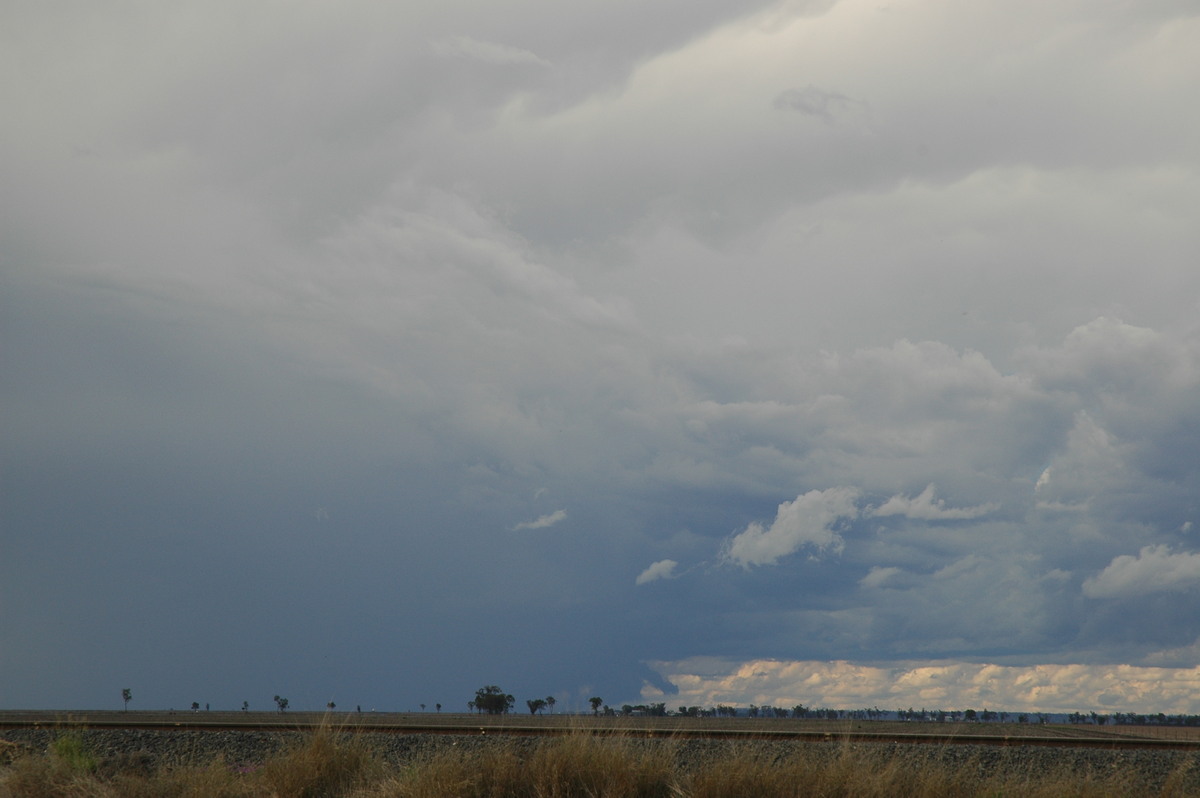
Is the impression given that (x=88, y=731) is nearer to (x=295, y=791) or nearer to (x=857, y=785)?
(x=295, y=791)

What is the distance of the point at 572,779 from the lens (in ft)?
55.7

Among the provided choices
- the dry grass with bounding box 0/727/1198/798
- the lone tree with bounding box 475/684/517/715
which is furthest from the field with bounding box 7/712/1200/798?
the lone tree with bounding box 475/684/517/715

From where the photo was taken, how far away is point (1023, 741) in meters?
24.8

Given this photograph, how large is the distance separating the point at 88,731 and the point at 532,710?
233 feet

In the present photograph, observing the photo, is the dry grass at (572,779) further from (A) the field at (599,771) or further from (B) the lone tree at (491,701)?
(B) the lone tree at (491,701)

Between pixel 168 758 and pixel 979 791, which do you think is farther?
pixel 168 758

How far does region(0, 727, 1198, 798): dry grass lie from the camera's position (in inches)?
642

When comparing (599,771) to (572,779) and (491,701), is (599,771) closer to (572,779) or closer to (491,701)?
(572,779)

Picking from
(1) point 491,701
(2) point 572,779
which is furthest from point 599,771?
(1) point 491,701

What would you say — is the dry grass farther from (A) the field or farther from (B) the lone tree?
(B) the lone tree

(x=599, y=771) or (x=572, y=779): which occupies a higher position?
(x=599, y=771)

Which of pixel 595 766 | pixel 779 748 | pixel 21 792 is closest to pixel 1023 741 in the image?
pixel 779 748

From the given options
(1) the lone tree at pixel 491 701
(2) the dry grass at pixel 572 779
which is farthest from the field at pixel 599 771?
(1) the lone tree at pixel 491 701

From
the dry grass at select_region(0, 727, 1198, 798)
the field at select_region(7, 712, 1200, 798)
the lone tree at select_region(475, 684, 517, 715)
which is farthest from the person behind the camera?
the lone tree at select_region(475, 684, 517, 715)
